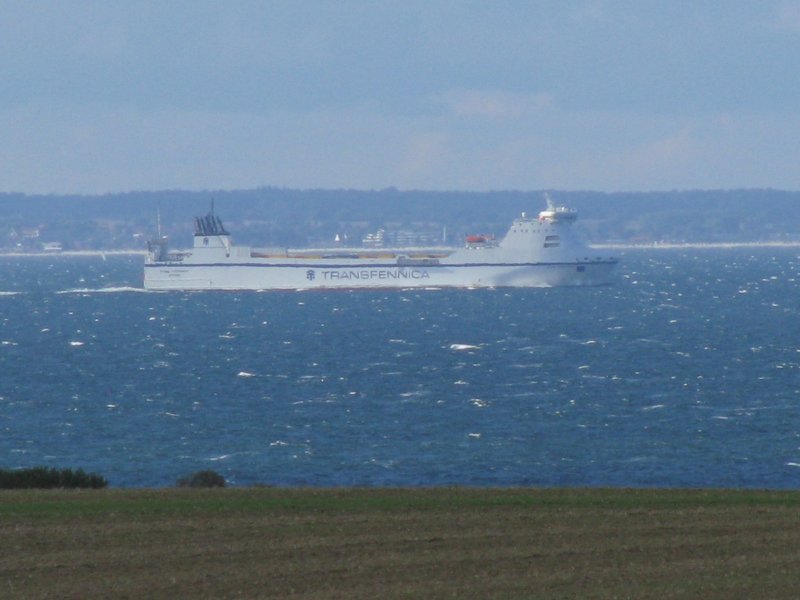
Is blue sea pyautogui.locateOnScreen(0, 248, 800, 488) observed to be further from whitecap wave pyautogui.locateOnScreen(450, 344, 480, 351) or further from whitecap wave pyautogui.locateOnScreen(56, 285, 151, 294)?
whitecap wave pyautogui.locateOnScreen(56, 285, 151, 294)

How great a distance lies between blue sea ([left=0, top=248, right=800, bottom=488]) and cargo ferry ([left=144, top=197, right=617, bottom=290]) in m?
24.4

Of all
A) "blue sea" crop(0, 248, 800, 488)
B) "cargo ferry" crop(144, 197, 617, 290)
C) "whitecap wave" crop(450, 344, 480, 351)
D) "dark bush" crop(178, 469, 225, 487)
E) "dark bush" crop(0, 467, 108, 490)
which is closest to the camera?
"dark bush" crop(0, 467, 108, 490)

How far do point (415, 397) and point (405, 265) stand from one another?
→ 66.5 meters

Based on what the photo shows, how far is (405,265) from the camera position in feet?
340

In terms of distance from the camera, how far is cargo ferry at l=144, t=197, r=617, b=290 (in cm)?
10012

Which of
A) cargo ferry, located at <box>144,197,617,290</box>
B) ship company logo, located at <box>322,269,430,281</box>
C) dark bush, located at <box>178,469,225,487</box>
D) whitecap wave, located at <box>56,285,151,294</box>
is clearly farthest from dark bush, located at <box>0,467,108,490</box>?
whitecap wave, located at <box>56,285,151,294</box>

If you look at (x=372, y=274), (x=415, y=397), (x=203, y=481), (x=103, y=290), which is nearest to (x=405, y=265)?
(x=372, y=274)

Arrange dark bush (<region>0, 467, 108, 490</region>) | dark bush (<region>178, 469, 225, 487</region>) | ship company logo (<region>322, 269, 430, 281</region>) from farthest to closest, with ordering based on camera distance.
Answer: ship company logo (<region>322, 269, 430, 281</region>), dark bush (<region>178, 469, 225, 487</region>), dark bush (<region>0, 467, 108, 490</region>)

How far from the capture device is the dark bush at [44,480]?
18766 millimetres

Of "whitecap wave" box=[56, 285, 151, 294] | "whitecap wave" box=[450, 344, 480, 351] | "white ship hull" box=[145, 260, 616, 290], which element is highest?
"whitecap wave" box=[450, 344, 480, 351]

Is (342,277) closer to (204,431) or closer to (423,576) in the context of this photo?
(204,431)

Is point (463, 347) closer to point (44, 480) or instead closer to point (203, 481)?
point (203, 481)

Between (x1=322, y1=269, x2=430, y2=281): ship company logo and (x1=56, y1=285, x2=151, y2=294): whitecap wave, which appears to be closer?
(x1=322, y1=269, x2=430, y2=281): ship company logo

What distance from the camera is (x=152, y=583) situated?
12.1 meters
